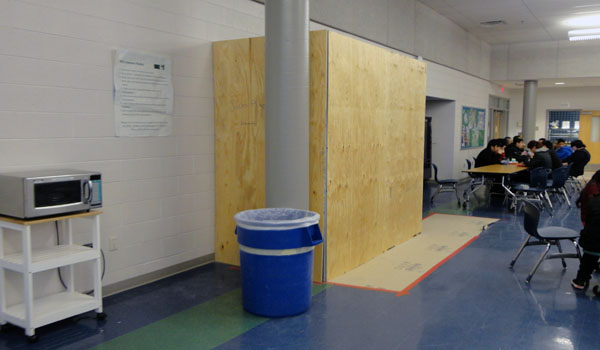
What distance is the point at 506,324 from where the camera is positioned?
3.61 m

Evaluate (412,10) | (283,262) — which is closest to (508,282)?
(283,262)

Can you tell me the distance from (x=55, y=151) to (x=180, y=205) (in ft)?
4.49

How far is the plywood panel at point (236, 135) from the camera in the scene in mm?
4777

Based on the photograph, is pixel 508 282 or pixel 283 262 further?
pixel 508 282

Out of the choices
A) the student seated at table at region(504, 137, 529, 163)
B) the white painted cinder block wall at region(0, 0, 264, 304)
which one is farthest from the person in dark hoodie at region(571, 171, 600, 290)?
the student seated at table at region(504, 137, 529, 163)

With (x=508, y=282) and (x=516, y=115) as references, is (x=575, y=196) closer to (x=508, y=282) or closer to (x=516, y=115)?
(x=508, y=282)

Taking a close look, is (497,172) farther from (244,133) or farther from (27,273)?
(27,273)

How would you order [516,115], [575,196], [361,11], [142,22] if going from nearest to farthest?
[142,22]
[361,11]
[575,196]
[516,115]

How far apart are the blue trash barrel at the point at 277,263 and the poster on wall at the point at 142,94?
4.38 feet

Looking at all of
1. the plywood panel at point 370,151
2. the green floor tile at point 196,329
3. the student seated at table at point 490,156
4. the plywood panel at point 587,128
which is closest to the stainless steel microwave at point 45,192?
the green floor tile at point 196,329

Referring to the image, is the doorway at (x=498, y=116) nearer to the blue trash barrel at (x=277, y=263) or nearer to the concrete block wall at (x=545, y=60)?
the concrete block wall at (x=545, y=60)

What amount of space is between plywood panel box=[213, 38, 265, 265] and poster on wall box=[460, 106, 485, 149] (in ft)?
31.1

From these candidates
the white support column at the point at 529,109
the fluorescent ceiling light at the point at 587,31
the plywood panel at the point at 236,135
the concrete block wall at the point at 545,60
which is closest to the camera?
the plywood panel at the point at 236,135

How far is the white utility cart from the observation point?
Answer: 316 cm
